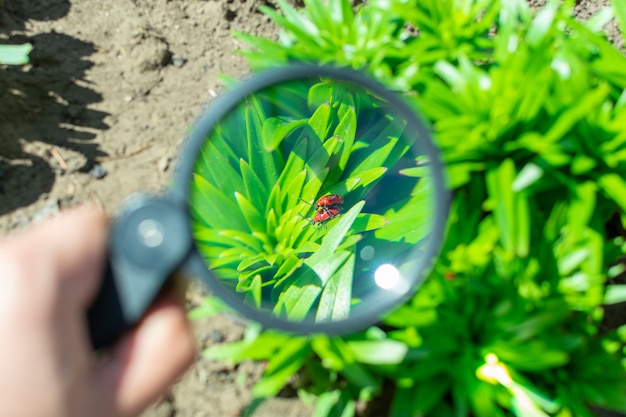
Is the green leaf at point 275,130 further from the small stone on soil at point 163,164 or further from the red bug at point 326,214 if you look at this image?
the small stone on soil at point 163,164

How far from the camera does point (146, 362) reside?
33.2 inches

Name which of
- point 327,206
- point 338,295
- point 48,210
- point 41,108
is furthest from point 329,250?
point 41,108

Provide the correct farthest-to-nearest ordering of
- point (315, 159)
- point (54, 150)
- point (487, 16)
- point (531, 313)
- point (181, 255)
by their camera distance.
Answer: point (54, 150), point (315, 159), point (487, 16), point (531, 313), point (181, 255)

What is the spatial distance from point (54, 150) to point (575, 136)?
54.7 inches

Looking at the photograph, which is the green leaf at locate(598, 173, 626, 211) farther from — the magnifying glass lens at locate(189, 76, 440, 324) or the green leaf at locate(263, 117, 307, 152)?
the green leaf at locate(263, 117, 307, 152)

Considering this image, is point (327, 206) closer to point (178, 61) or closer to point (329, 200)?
point (329, 200)

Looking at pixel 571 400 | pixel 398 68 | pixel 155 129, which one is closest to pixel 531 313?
pixel 571 400

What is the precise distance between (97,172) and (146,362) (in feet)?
3.30

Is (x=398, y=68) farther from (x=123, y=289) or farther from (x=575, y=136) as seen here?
(x=123, y=289)

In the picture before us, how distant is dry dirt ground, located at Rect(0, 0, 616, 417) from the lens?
1554mm

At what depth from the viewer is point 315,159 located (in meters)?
1.58

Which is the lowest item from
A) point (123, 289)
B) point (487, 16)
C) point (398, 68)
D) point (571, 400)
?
point (571, 400)

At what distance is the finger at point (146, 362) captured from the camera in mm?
830

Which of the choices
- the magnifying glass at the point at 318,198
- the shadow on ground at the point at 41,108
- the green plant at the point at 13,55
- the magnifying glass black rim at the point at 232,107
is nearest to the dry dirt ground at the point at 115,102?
the shadow on ground at the point at 41,108
